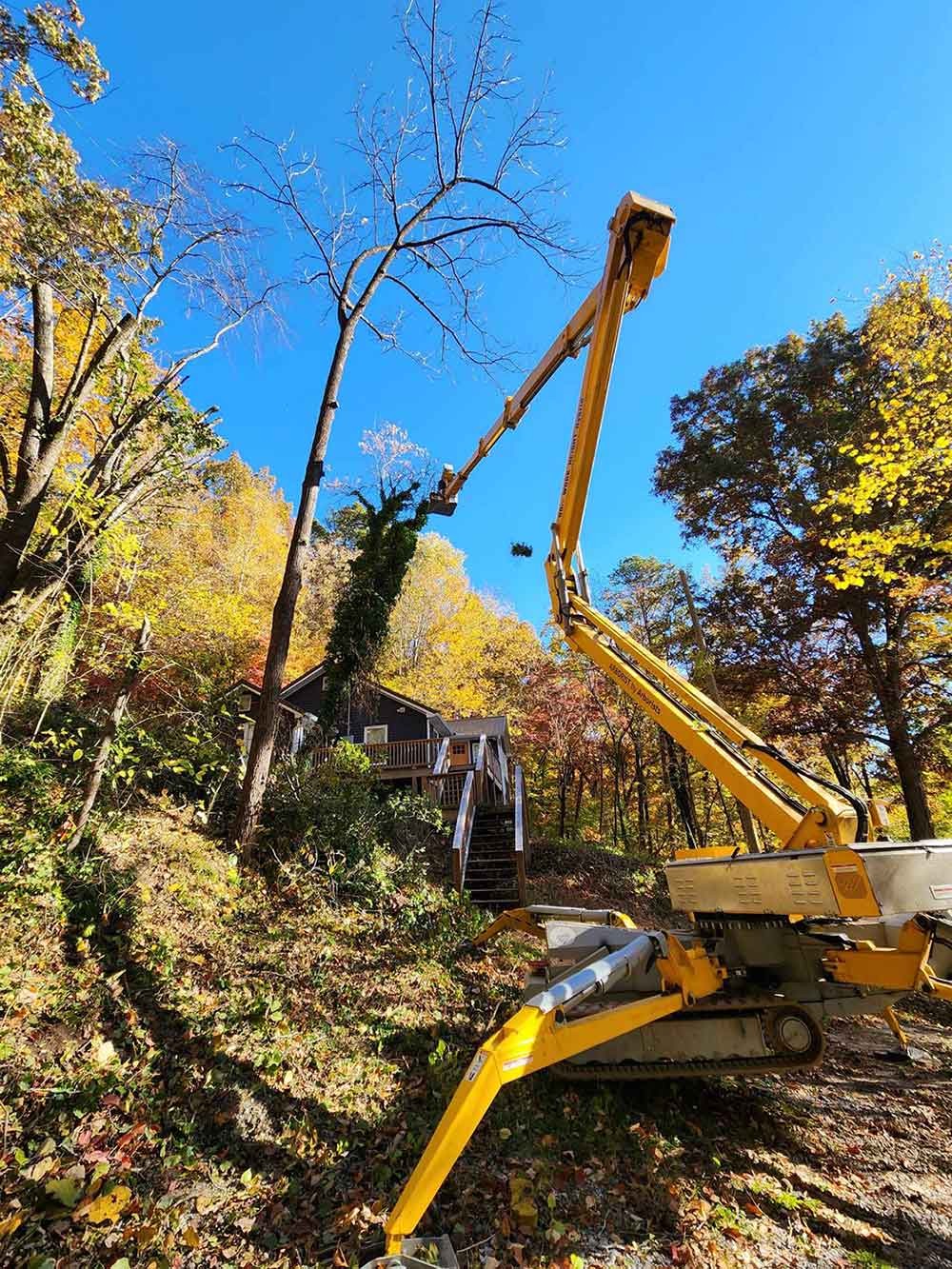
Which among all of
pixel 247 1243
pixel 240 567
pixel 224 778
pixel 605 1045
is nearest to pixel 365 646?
pixel 224 778

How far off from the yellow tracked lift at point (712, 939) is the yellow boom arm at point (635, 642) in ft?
0.06

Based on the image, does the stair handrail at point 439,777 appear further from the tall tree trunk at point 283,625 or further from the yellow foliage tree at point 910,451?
the yellow foliage tree at point 910,451

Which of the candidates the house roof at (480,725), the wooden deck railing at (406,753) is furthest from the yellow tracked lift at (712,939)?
the house roof at (480,725)

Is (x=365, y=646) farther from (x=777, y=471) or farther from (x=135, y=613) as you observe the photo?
(x=777, y=471)

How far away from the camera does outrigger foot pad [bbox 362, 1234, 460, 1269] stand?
2180mm

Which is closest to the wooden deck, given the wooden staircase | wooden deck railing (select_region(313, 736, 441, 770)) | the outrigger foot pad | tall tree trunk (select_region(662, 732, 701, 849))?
wooden deck railing (select_region(313, 736, 441, 770))

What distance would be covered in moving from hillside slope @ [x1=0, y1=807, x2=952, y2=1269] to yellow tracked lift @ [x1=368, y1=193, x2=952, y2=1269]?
0.66 m

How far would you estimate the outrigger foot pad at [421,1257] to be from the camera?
218 centimetres

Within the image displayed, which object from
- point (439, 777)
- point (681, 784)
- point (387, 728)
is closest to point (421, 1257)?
point (439, 777)

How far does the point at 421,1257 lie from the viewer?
7.88ft

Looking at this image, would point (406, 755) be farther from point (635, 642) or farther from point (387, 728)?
point (635, 642)

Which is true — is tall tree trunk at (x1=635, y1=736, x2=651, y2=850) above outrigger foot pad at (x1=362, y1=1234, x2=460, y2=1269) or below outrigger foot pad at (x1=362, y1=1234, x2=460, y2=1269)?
above

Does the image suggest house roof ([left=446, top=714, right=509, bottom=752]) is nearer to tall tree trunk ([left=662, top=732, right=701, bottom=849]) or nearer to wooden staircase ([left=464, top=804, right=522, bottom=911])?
tall tree trunk ([left=662, top=732, right=701, bottom=849])

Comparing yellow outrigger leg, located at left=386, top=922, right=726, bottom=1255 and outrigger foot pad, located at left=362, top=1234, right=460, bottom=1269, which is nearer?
outrigger foot pad, located at left=362, top=1234, right=460, bottom=1269
